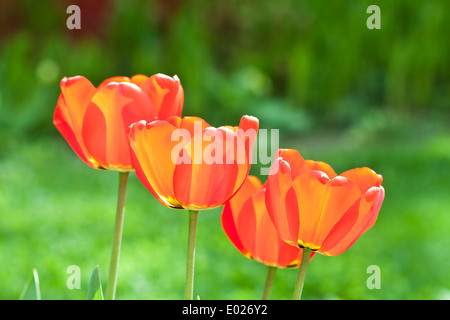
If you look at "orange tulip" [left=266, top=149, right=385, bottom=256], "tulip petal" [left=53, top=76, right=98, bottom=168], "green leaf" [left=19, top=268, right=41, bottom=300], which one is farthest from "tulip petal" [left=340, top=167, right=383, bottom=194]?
"green leaf" [left=19, top=268, right=41, bottom=300]

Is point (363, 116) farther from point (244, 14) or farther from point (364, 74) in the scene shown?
point (244, 14)

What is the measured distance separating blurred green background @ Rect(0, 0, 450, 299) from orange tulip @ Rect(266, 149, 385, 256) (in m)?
1.71

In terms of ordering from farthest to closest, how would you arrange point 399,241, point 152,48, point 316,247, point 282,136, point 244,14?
point 244,14
point 152,48
point 282,136
point 399,241
point 316,247

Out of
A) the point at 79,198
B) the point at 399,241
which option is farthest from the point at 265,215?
the point at 79,198

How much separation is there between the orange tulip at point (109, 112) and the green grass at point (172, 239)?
1.46 metres

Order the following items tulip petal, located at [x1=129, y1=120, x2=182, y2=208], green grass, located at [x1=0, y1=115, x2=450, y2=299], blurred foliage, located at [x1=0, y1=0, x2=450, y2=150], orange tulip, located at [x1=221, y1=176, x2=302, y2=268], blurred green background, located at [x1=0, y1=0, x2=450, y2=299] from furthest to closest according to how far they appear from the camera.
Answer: blurred foliage, located at [x1=0, y1=0, x2=450, y2=150] < blurred green background, located at [x1=0, y1=0, x2=450, y2=299] < green grass, located at [x1=0, y1=115, x2=450, y2=299] < orange tulip, located at [x1=221, y1=176, x2=302, y2=268] < tulip petal, located at [x1=129, y1=120, x2=182, y2=208]

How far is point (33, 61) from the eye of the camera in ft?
18.4

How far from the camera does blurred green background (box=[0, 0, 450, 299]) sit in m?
2.68

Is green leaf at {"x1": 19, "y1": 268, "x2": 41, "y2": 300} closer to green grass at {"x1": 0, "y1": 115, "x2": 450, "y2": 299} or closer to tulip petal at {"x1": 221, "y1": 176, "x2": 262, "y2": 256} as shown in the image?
tulip petal at {"x1": 221, "y1": 176, "x2": 262, "y2": 256}

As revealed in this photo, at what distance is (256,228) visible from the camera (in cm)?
73

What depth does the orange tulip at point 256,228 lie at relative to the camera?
72 cm

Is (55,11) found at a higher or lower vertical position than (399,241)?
higher

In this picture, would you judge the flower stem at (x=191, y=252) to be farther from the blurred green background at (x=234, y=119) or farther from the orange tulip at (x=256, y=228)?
the blurred green background at (x=234, y=119)

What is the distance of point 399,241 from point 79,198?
5.38ft
